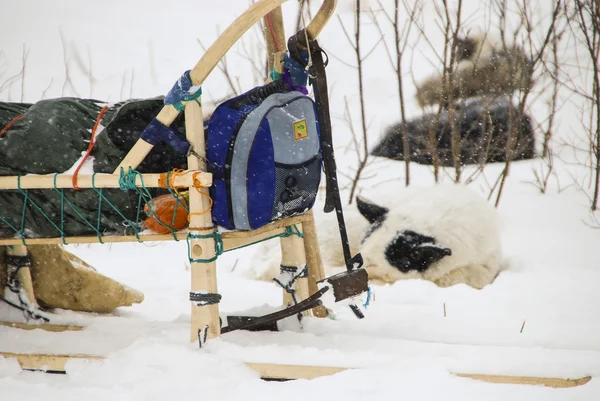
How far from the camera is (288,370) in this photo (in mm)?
1576

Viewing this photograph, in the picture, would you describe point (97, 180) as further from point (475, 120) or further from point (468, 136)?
point (468, 136)

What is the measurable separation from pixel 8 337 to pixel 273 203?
122 cm

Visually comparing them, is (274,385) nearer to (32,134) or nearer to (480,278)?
(32,134)

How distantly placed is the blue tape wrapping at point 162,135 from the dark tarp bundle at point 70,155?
172mm

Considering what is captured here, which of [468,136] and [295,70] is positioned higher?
[295,70]

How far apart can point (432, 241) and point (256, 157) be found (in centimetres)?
182

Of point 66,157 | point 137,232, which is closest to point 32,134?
point 66,157

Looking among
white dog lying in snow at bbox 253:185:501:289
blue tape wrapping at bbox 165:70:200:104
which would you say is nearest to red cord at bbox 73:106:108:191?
blue tape wrapping at bbox 165:70:200:104

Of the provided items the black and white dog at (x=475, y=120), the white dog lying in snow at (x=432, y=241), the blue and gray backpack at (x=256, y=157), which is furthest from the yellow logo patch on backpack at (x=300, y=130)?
the black and white dog at (x=475, y=120)

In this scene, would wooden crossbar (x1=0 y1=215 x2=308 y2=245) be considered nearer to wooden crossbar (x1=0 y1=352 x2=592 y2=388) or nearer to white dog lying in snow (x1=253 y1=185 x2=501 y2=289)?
Result: wooden crossbar (x1=0 y1=352 x2=592 y2=388)

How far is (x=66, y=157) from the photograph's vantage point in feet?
5.89

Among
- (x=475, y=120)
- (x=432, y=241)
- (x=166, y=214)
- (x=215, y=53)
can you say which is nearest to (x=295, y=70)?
(x=215, y=53)

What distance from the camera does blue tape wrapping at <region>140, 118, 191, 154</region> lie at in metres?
1.64

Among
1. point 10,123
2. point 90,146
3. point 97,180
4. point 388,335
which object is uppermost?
point 10,123
